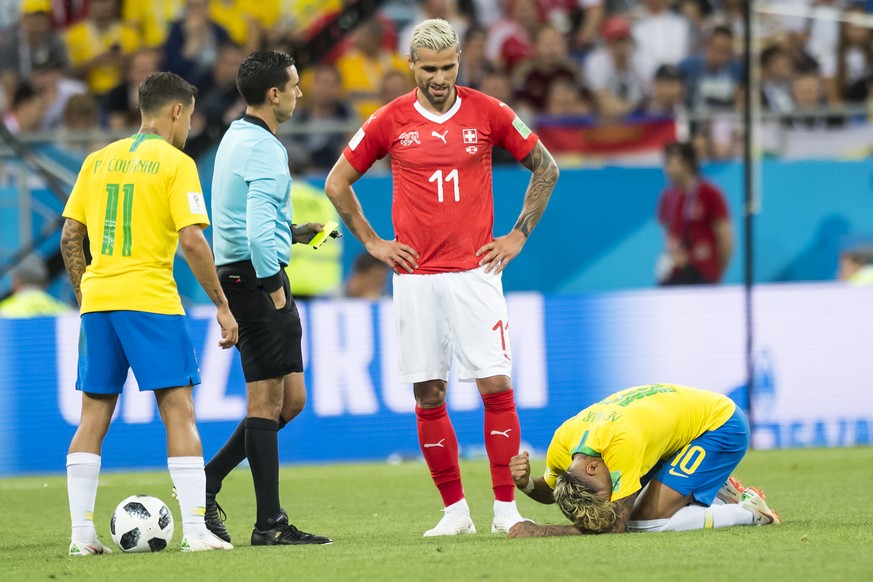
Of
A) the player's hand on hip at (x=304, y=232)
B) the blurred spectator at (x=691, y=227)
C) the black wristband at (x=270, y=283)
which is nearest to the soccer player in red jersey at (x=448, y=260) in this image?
the player's hand on hip at (x=304, y=232)

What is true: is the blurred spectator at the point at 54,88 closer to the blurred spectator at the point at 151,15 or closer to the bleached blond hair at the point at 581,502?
the blurred spectator at the point at 151,15

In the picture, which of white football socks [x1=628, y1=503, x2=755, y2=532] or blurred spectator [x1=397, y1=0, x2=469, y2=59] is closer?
white football socks [x1=628, y1=503, x2=755, y2=532]

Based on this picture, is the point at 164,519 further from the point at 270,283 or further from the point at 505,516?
the point at 505,516

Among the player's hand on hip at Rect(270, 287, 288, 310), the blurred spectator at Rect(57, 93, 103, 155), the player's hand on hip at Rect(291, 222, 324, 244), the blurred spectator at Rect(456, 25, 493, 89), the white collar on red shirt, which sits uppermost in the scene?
the blurred spectator at Rect(456, 25, 493, 89)

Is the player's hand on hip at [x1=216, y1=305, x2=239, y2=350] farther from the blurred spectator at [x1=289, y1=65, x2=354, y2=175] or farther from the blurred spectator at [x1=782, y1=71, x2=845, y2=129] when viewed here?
the blurred spectator at [x1=782, y1=71, x2=845, y2=129]

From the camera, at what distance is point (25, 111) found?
14383 mm

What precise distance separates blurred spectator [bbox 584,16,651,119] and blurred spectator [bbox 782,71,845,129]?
1.54 m

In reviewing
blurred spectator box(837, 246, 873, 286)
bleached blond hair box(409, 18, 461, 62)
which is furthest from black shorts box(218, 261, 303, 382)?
blurred spectator box(837, 246, 873, 286)

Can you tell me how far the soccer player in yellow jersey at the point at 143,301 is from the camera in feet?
20.9

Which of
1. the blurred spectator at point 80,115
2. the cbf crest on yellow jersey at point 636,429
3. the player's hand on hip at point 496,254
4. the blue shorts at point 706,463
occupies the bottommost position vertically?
the blue shorts at point 706,463

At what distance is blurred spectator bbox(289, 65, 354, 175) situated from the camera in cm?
1362

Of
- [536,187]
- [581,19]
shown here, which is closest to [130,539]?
[536,187]

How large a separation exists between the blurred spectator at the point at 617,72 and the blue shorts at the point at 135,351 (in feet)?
30.5

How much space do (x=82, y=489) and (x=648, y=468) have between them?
2496 millimetres
